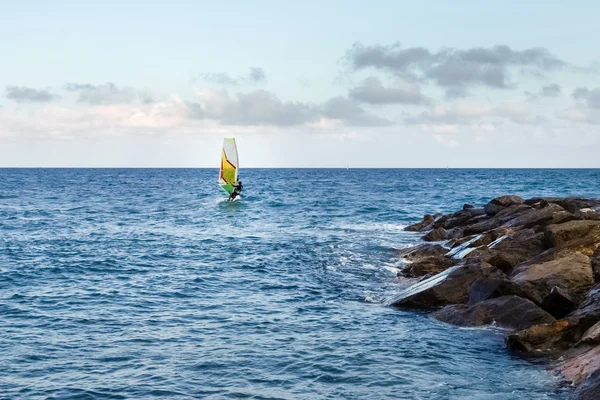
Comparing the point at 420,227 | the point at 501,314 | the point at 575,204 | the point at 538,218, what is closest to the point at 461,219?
the point at 420,227

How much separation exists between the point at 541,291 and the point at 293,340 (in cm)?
791

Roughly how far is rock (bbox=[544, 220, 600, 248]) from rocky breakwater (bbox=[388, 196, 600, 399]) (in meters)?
0.03

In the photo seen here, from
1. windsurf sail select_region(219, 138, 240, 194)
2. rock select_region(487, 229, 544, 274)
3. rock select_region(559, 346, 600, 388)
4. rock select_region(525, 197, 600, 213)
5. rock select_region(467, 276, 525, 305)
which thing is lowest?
rock select_region(559, 346, 600, 388)

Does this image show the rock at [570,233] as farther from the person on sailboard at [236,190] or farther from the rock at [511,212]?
the person on sailboard at [236,190]

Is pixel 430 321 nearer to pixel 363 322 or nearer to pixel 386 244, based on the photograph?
pixel 363 322

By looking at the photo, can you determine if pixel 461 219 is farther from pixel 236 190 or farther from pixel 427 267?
pixel 236 190

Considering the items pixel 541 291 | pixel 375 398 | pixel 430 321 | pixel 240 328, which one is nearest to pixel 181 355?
pixel 240 328

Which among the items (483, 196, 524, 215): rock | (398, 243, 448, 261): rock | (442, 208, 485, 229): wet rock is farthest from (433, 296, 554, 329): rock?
(442, 208, 485, 229): wet rock

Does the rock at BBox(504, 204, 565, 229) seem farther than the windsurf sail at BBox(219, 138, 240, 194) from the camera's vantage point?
No

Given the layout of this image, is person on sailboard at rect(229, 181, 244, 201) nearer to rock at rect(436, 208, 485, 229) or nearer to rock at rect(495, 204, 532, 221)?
rock at rect(436, 208, 485, 229)

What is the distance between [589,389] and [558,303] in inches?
243

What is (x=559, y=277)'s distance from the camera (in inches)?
816

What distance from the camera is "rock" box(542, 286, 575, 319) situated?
18672 millimetres

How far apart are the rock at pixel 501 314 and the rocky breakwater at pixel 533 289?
0.09ft
